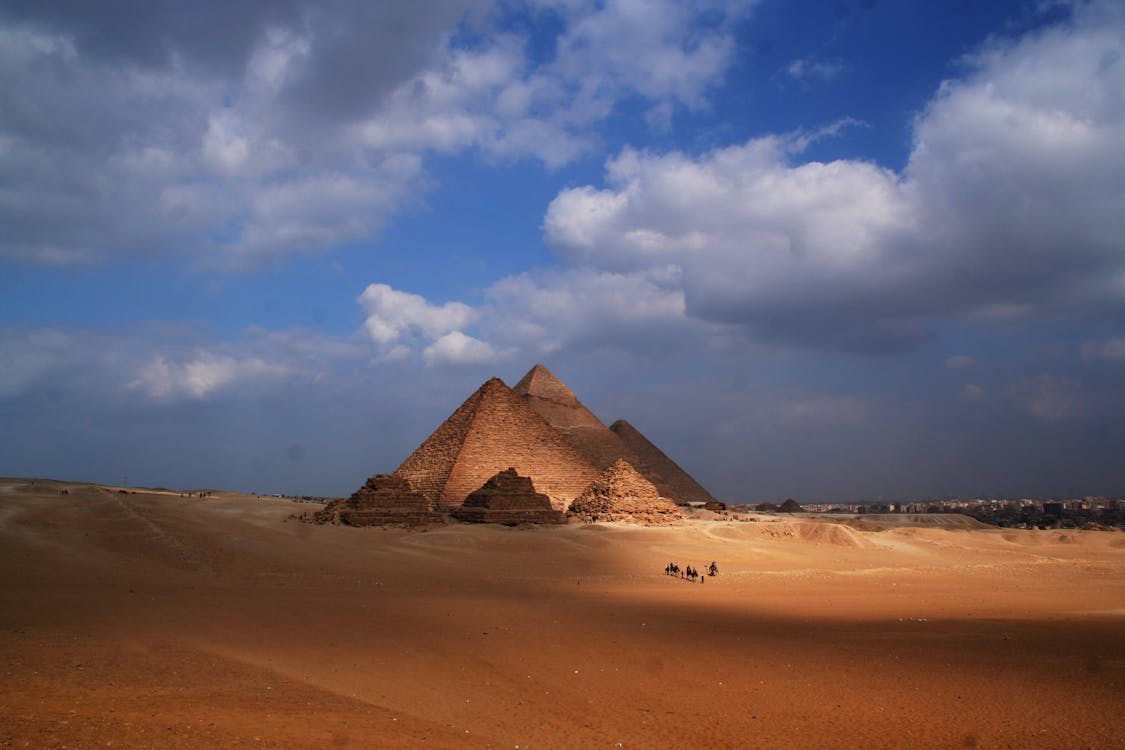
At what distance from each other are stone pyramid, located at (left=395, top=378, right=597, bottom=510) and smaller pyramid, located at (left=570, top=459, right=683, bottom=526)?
11.4 ft

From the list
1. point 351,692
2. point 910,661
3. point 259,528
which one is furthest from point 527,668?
point 259,528

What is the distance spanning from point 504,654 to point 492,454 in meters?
29.7

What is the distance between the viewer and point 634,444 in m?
59.8

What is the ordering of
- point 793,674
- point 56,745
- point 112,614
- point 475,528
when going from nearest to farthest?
point 56,745
point 793,674
point 112,614
point 475,528

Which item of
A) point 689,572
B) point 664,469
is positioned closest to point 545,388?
point 664,469

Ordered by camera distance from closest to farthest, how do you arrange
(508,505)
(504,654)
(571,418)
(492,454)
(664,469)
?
1. (504,654)
2. (508,505)
3. (492,454)
4. (571,418)
5. (664,469)

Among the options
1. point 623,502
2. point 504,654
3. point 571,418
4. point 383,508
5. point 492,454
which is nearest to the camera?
point 504,654

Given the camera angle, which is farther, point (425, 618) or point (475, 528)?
point (475, 528)

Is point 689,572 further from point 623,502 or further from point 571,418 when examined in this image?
point 571,418

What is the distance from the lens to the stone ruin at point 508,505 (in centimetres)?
3147

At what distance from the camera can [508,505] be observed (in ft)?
105

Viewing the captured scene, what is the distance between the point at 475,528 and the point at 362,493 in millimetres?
5718

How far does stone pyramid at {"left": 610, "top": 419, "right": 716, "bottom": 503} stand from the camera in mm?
56631

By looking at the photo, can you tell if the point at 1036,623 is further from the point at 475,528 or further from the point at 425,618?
the point at 475,528
